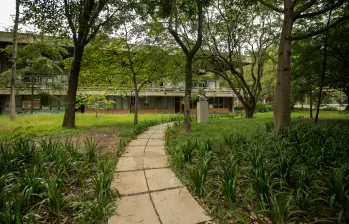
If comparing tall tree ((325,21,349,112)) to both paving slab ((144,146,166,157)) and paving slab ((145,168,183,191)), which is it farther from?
paving slab ((145,168,183,191))

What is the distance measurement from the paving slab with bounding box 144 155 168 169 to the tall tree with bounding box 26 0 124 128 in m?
6.93

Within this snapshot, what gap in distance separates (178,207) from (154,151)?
9.19 ft

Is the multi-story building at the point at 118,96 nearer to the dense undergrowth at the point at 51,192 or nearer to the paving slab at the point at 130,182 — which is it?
the dense undergrowth at the point at 51,192

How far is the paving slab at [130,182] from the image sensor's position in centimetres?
298

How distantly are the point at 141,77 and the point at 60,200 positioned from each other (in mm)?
10129

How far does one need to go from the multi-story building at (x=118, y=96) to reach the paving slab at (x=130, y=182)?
18.6m

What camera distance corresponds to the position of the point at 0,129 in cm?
764

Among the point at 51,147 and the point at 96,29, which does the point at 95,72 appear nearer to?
the point at 96,29

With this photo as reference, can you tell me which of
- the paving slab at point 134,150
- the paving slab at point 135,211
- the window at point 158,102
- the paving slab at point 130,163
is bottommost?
the paving slab at point 135,211

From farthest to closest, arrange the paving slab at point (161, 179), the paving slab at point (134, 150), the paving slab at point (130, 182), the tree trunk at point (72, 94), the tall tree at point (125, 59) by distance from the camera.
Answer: the tall tree at point (125, 59) → the tree trunk at point (72, 94) → the paving slab at point (134, 150) → the paving slab at point (161, 179) → the paving slab at point (130, 182)

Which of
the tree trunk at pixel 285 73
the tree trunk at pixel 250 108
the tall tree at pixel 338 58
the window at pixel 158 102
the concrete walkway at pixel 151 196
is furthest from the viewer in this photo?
the window at pixel 158 102

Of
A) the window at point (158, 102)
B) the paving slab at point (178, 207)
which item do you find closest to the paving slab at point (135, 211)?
the paving slab at point (178, 207)

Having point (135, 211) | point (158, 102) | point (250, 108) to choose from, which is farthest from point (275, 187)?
point (158, 102)

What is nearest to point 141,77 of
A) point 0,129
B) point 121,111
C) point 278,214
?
point 0,129
